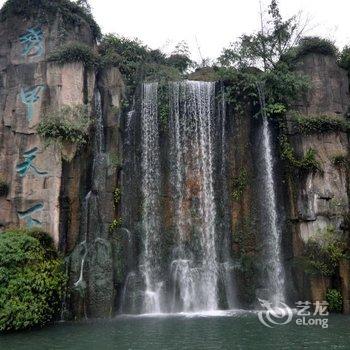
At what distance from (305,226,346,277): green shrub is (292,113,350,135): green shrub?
9.76ft

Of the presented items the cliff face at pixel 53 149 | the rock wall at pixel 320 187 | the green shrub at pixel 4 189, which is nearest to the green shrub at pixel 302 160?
the rock wall at pixel 320 187

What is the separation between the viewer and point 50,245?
11.5m

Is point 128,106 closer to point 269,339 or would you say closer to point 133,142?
point 133,142

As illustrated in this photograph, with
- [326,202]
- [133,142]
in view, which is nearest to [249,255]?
[326,202]

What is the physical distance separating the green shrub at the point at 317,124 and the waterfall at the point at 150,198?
432 cm

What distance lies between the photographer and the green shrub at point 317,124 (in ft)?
44.0

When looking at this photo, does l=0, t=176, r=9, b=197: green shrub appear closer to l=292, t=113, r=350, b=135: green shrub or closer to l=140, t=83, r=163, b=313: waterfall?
l=140, t=83, r=163, b=313: waterfall

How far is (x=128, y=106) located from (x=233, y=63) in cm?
427

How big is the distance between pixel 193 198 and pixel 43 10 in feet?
25.4

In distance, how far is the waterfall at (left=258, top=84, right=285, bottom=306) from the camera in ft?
41.3

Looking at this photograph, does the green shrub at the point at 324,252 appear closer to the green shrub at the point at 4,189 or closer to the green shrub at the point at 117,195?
the green shrub at the point at 117,195

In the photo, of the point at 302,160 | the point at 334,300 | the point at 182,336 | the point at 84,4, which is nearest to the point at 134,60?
the point at 84,4

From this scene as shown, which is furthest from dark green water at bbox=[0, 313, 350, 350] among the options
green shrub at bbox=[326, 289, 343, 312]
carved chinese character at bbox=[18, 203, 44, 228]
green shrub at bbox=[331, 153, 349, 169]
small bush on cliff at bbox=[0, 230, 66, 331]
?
green shrub at bbox=[331, 153, 349, 169]

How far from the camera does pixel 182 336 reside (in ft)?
27.3
